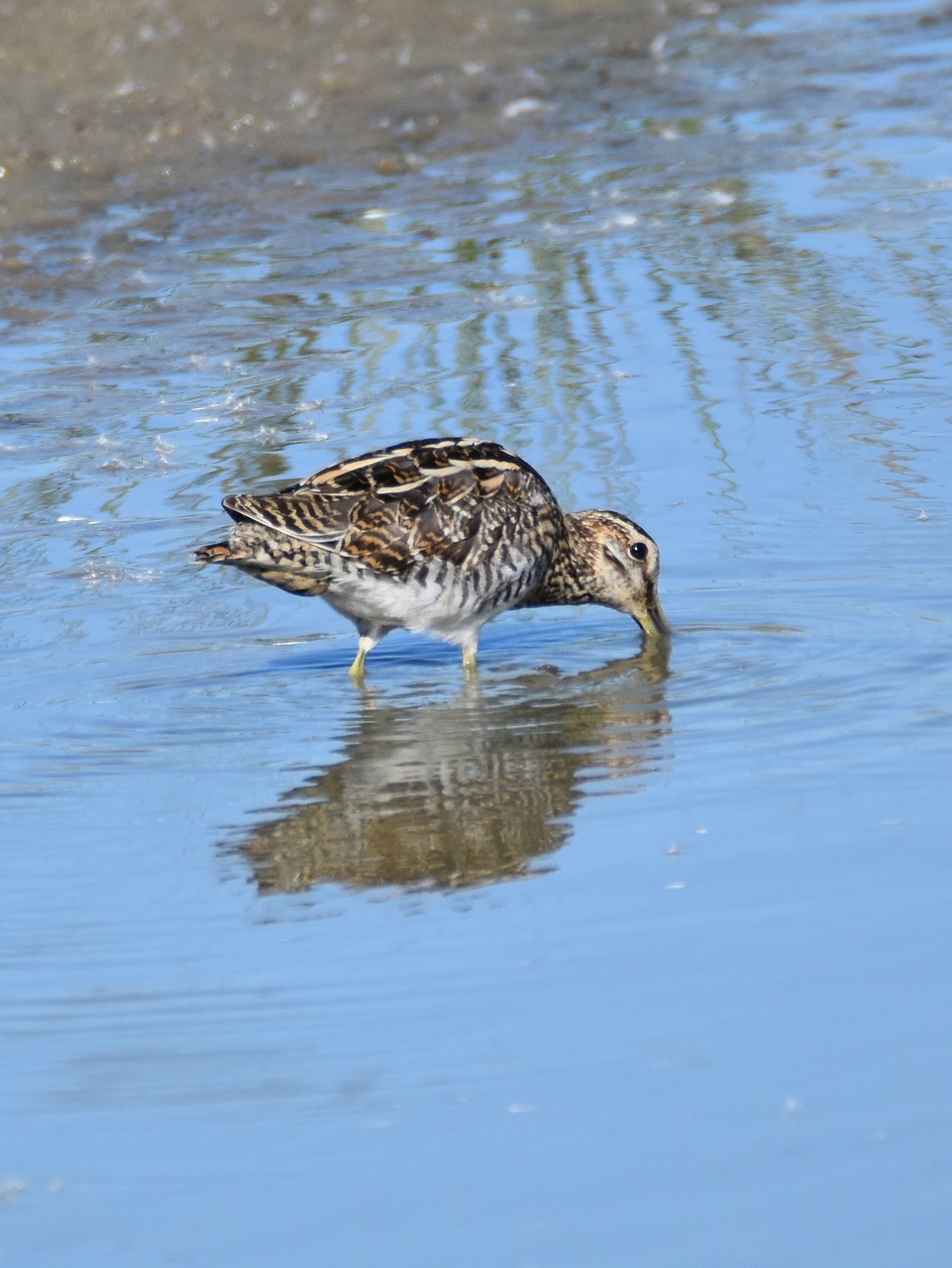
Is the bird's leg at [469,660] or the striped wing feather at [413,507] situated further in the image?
the bird's leg at [469,660]

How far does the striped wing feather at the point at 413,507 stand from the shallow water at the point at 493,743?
45cm

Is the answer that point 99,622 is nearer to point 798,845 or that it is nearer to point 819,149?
point 798,845

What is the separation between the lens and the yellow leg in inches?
283

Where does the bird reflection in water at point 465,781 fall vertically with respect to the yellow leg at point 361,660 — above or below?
above

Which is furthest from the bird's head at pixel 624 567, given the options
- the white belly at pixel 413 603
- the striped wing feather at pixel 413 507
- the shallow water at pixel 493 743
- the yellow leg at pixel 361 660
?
the yellow leg at pixel 361 660

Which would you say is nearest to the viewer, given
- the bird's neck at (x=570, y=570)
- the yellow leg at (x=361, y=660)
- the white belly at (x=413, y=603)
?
the white belly at (x=413, y=603)

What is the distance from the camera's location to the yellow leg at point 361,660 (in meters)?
7.20

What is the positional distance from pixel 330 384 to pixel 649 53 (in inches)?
259

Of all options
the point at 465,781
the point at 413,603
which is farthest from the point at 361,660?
the point at 465,781

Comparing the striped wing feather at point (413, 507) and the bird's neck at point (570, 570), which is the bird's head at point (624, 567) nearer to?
the bird's neck at point (570, 570)

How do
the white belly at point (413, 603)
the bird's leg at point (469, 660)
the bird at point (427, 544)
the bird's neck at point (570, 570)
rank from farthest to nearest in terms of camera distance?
the bird's neck at point (570, 570) < the bird's leg at point (469, 660) < the white belly at point (413, 603) < the bird at point (427, 544)

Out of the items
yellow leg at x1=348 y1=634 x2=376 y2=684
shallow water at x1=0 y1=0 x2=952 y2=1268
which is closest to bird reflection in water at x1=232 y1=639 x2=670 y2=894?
shallow water at x1=0 y1=0 x2=952 y2=1268

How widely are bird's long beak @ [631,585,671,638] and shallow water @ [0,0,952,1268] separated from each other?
115 mm

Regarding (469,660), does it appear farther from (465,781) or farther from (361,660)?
(465,781)
